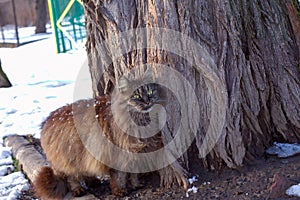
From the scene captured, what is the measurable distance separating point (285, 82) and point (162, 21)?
1111 mm

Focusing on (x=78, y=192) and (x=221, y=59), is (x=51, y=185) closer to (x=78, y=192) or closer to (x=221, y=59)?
(x=78, y=192)

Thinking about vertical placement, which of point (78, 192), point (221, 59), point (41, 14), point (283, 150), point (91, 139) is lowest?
point (78, 192)

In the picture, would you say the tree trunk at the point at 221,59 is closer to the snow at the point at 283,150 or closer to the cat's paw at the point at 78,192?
the snow at the point at 283,150

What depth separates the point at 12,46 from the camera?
17.1m

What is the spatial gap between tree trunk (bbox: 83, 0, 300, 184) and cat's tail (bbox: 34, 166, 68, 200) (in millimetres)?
822

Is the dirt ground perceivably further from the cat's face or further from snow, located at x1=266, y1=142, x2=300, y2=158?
the cat's face

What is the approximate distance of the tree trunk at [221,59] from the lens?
3.11m

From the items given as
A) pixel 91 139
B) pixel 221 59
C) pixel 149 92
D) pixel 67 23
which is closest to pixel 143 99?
pixel 149 92

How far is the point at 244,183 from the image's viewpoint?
304 cm

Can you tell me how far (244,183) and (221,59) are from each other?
0.90 meters

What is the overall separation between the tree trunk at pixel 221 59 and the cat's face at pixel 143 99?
0.29 metres

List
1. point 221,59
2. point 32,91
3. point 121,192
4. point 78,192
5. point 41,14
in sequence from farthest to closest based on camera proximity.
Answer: point 41,14 < point 32,91 < point 78,192 < point 121,192 < point 221,59

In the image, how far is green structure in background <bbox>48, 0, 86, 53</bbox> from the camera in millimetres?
13183

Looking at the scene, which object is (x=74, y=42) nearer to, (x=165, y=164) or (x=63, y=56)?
(x=63, y=56)
